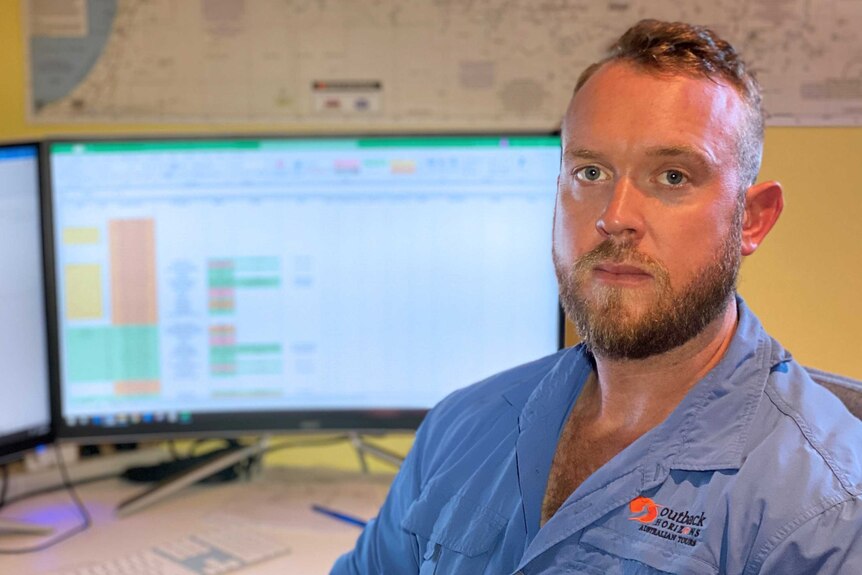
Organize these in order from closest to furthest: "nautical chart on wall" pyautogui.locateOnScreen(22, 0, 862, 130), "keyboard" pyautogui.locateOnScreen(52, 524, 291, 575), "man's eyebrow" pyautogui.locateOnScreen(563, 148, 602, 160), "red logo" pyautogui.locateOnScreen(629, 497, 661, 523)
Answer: "red logo" pyautogui.locateOnScreen(629, 497, 661, 523)
"man's eyebrow" pyautogui.locateOnScreen(563, 148, 602, 160)
"keyboard" pyautogui.locateOnScreen(52, 524, 291, 575)
"nautical chart on wall" pyautogui.locateOnScreen(22, 0, 862, 130)

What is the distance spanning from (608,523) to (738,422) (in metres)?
0.18

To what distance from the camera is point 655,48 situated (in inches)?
42.0

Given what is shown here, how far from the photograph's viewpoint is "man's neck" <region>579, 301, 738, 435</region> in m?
1.07

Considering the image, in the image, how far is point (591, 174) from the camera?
109cm

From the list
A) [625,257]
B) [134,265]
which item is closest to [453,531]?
→ [625,257]

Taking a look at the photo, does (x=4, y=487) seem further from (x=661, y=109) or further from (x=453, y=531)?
(x=661, y=109)

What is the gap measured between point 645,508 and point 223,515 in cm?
79

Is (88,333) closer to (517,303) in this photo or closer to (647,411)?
(517,303)

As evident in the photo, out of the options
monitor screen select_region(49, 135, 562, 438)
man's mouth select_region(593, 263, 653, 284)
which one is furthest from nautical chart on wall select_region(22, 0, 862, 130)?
man's mouth select_region(593, 263, 653, 284)

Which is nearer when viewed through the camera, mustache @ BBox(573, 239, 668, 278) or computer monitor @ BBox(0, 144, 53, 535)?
mustache @ BBox(573, 239, 668, 278)

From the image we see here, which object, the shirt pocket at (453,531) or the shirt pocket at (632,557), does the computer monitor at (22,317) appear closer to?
the shirt pocket at (453,531)

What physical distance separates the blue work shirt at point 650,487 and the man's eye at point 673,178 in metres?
0.19

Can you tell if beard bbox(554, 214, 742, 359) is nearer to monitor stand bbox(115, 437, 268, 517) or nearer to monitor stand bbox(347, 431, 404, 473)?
monitor stand bbox(347, 431, 404, 473)

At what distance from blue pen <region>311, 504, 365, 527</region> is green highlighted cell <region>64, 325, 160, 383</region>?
0.35 metres
